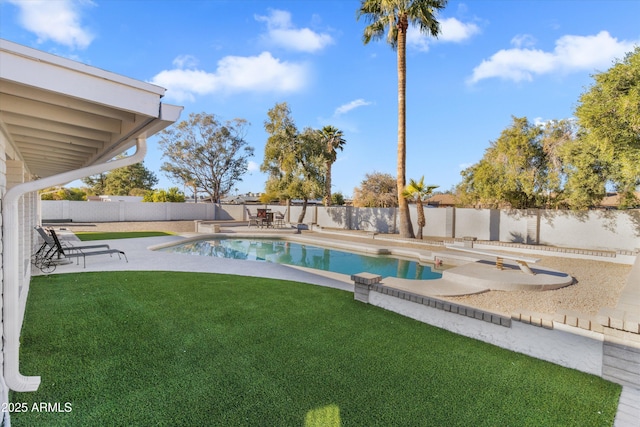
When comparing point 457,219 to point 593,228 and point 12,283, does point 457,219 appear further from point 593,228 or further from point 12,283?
point 12,283

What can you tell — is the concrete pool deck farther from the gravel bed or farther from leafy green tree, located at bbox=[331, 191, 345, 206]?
leafy green tree, located at bbox=[331, 191, 345, 206]

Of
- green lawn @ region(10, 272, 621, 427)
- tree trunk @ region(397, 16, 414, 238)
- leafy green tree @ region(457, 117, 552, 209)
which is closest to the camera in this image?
green lawn @ region(10, 272, 621, 427)

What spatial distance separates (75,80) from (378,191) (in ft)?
81.9

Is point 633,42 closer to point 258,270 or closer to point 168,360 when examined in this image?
point 258,270

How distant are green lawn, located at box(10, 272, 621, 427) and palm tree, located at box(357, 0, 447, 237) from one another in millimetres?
10549

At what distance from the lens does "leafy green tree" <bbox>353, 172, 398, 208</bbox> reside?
24672 mm

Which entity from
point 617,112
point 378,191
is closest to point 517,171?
point 617,112

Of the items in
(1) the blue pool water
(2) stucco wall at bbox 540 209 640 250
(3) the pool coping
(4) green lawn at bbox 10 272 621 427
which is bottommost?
(1) the blue pool water

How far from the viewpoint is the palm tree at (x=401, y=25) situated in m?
13.4

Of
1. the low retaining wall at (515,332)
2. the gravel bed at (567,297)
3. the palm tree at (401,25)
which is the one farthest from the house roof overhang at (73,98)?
the palm tree at (401,25)

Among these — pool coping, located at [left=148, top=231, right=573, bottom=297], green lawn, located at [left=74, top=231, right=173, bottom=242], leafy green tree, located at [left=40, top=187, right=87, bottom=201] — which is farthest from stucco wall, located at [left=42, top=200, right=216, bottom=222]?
pool coping, located at [left=148, top=231, right=573, bottom=297]

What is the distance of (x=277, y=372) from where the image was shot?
317 centimetres

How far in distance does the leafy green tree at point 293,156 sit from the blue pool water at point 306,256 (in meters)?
4.95

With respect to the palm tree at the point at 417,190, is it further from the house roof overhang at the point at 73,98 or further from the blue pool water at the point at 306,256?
the house roof overhang at the point at 73,98
